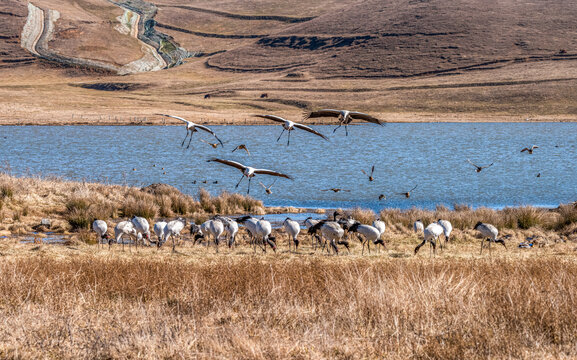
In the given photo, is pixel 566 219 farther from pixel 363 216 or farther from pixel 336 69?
pixel 336 69

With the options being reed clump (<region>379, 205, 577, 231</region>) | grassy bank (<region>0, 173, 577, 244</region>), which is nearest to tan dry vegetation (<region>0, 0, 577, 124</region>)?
grassy bank (<region>0, 173, 577, 244</region>)

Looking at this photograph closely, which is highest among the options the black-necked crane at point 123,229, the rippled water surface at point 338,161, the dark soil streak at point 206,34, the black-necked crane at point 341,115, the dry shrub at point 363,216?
the black-necked crane at point 341,115

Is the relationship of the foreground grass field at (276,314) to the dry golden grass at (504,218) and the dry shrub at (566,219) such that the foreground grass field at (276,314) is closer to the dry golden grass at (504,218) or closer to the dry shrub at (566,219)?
the dry golden grass at (504,218)

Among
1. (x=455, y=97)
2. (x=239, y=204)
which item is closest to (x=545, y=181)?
(x=239, y=204)

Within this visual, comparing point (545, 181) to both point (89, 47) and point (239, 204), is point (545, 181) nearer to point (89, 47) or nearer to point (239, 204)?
point (239, 204)

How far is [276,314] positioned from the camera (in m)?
9.71

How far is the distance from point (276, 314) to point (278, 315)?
7 cm

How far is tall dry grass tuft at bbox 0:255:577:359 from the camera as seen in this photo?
8344 millimetres

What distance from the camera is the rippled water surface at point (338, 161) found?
3484cm

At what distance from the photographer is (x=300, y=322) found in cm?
949

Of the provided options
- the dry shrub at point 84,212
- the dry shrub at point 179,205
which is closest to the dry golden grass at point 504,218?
the dry shrub at point 179,205

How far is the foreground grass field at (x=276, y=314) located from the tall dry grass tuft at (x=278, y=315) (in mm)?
24

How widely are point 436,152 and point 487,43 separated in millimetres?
92413

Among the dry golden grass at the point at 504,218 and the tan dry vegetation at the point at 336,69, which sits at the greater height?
the dry golden grass at the point at 504,218
